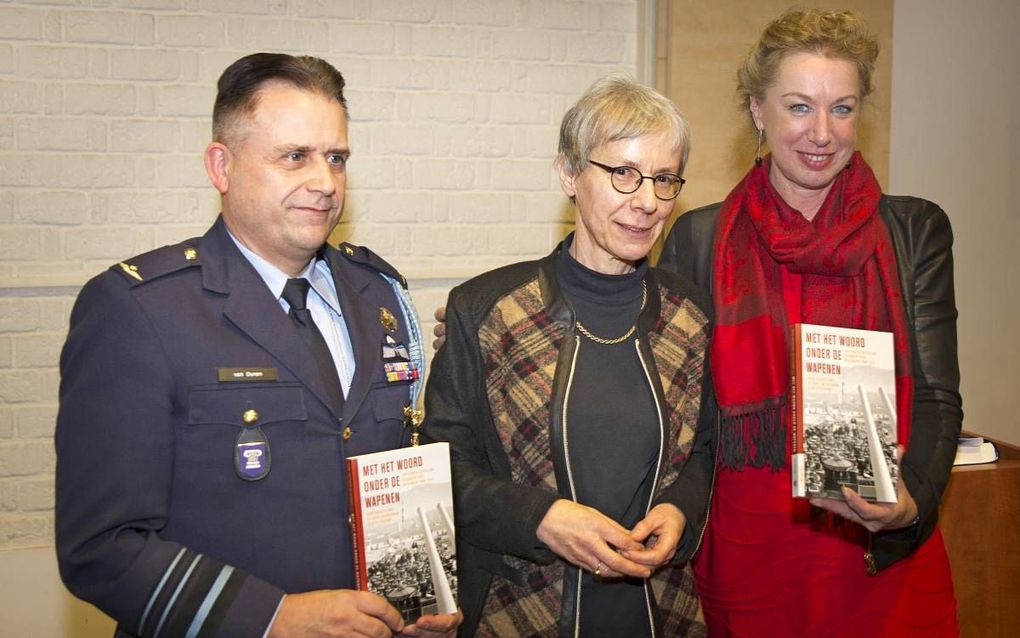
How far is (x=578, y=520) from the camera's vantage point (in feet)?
6.02

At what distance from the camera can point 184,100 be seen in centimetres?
355

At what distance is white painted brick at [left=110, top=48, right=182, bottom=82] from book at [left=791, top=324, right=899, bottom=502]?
2.64 metres

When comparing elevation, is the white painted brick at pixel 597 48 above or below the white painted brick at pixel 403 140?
above

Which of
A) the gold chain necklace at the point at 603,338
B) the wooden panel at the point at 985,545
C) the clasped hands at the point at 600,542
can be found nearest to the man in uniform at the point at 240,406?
the clasped hands at the point at 600,542

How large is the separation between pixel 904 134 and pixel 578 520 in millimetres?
3232

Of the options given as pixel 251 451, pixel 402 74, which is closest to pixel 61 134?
pixel 402 74

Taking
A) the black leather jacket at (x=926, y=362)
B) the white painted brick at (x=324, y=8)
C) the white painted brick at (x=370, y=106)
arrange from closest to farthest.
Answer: the black leather jacket at (x=926, y=362), the white painted brick at (x=324, y=8), the white painted brick at (x=370, y=106)

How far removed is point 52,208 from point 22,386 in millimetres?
665

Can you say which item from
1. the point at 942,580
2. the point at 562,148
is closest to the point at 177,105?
the point at 562,148

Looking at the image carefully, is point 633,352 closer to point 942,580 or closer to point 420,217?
point 942,580

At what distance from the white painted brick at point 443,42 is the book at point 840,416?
7.73ft

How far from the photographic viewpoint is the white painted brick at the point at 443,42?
12.3 ft

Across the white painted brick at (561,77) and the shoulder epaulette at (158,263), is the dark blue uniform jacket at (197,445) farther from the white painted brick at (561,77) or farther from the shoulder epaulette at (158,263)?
the white painted brick at (561,77)

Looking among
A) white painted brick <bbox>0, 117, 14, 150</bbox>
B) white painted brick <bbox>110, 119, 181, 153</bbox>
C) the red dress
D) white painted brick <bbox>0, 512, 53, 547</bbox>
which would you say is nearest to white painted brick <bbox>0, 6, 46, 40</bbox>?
white painted brick <bbox>0, 117, 14, 150</bbox>
